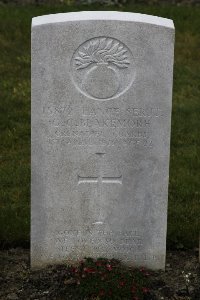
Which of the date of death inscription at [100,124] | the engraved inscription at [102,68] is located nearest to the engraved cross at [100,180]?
the date of death inscription at [100,124]

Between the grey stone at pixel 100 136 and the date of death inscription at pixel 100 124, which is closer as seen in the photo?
the grey stone at pixel 100 136

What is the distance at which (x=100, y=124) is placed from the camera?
509 centimetres

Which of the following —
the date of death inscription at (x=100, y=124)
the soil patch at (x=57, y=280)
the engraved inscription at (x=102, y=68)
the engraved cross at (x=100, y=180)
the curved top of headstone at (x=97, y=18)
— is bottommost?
the soil patch at (x=57, y=280)

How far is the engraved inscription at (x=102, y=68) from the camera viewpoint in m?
4.95

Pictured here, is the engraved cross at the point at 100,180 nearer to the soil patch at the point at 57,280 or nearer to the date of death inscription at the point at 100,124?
the date of death inscription at the point at 100,124

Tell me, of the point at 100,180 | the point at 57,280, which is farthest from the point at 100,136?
the point at 57,280

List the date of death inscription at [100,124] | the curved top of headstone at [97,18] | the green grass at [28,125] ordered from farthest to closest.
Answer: the green grass at [28,125] → the date of death inscription at [100,124] → the curved top of headstone at [97,18]

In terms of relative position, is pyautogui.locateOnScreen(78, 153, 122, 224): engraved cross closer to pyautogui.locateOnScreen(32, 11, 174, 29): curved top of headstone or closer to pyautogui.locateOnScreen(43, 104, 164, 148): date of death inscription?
pyautogui.locateOnScreen(43, 104, 164, 148): date of death inscription

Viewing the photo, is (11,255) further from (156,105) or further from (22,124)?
(22,124)

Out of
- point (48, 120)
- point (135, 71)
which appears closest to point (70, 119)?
point (48, 120)

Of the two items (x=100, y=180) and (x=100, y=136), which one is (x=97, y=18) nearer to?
(x=100, y=136)

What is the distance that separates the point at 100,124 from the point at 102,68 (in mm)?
388

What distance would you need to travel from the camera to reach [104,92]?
16.5 ft

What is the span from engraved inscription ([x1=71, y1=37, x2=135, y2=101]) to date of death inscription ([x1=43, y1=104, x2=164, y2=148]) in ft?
0.42
